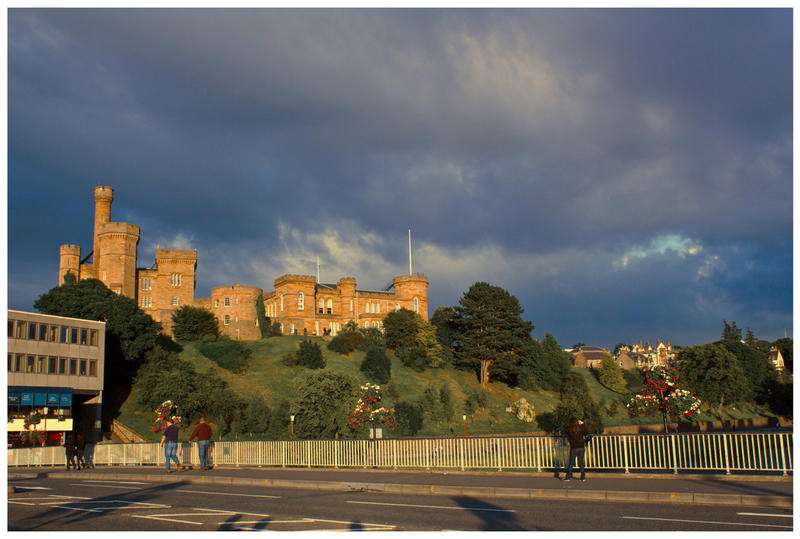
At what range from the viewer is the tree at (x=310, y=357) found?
79500mm

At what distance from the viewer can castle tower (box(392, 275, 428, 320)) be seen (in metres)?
116

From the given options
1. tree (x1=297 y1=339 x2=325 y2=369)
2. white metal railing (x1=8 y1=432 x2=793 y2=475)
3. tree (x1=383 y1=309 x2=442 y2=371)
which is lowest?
white metal railing (x1=8 y1=432 x2=793 y2=475)

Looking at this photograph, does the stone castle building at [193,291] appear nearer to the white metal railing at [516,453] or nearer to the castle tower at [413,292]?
the castle tower at [413,292]

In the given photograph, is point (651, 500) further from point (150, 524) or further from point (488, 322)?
point (488, 322)

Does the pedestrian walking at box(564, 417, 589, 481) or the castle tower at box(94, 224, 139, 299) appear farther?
the castle tower at box(94, 224, 139, 299)

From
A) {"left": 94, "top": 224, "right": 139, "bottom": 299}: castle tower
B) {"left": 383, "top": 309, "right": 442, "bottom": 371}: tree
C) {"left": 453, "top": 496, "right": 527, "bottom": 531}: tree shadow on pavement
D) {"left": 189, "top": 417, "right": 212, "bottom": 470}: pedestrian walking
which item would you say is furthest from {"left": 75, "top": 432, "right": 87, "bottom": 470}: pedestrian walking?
{"left": 94, "top": 224, "right": 139, "bottom": 299}: castle tower

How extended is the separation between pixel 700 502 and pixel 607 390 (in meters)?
85.4

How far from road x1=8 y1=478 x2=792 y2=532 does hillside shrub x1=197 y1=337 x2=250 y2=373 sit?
193ft

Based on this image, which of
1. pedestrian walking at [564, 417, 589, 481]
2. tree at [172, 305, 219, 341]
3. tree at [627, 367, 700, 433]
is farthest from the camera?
tree at [172, 305, 219, 341]

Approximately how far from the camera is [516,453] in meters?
22.0

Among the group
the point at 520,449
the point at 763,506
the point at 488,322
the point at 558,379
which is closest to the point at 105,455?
the point at 520,449

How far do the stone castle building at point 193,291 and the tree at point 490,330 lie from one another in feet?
63.8

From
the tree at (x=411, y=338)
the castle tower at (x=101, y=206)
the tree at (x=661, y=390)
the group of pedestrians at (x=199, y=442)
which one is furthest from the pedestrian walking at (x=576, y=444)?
the castle tower at (x=101, y=206)

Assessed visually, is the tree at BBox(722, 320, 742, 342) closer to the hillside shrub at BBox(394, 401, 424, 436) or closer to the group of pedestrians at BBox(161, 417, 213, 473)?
the hillside shrub at BBox(394, 401, 424, 436)
